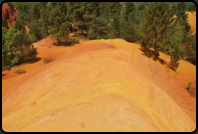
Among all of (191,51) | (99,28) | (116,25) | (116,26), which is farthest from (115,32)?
(191,51)

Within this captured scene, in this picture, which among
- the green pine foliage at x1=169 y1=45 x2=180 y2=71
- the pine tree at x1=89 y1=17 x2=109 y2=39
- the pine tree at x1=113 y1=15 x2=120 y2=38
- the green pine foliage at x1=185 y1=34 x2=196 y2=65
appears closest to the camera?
the green pine foliage at x1=169 y1=45 x2=180 y2=71

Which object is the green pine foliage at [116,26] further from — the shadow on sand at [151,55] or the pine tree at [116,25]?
the shadow on sand at [151,55]

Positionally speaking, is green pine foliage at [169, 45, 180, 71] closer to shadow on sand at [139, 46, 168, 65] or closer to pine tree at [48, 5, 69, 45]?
shadow on sand at [139, 46, 168, 65]

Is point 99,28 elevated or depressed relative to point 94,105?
elevated

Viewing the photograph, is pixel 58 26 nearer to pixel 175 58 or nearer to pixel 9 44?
pixel 9 44

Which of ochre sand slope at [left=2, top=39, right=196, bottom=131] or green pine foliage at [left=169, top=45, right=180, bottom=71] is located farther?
green pine foliage at [left=169, top=45, right=180, bottom=71]

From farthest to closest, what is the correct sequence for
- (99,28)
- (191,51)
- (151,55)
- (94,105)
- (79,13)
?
1. (79,13)
2. (99,28)
3. (191,51)
4. (151,55)
5. (94,105)

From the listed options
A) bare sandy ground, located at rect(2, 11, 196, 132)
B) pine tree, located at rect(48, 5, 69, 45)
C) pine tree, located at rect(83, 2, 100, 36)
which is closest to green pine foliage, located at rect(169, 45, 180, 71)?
bare sandy ground, located at rect(2, 11, 196, 132)

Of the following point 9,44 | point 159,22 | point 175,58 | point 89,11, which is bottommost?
point 175,58
